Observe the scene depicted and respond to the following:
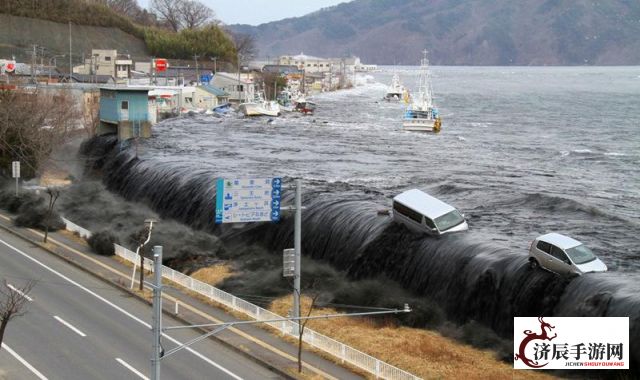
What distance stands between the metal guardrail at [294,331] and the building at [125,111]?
113 ft

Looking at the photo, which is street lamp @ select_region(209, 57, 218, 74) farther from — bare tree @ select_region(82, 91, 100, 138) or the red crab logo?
the red crab logo

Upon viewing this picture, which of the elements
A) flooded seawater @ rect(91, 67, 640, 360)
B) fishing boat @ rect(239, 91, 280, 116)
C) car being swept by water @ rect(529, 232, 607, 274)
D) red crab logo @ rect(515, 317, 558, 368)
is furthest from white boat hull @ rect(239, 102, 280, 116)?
red crab logo @ rect(515, 317, 558, 368)

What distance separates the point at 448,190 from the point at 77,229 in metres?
21.6

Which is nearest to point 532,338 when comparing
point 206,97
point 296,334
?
point 296,334

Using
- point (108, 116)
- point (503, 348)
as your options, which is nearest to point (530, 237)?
point (503, 348)

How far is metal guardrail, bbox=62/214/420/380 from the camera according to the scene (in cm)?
2498

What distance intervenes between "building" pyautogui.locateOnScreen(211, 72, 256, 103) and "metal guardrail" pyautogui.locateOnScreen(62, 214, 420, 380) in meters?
93.5

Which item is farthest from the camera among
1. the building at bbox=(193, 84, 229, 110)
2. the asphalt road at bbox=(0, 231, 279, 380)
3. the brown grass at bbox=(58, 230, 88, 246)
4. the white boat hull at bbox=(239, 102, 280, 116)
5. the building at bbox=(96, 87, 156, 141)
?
the building at bbox=(193, 84, 229, 110)

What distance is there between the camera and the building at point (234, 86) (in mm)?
132000

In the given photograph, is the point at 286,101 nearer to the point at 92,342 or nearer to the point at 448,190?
the point at 448,190

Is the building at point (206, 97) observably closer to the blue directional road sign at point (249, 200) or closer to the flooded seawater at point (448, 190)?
the flooded seawater at point (448, 190)

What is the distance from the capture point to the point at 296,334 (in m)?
29.0

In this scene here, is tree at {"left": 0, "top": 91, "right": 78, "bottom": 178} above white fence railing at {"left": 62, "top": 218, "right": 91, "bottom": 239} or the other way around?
above

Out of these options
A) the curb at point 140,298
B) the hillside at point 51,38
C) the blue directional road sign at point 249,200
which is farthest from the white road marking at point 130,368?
the hillside at point 51,38
